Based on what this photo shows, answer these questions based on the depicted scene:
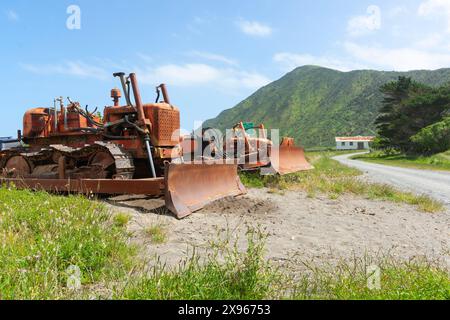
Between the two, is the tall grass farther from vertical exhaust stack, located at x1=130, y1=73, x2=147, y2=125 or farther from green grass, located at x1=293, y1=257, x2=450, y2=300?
vertical exhaust stack, located at x1=130, y1=73, x2=147, y2=125

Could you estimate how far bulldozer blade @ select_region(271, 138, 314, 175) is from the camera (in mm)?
12516

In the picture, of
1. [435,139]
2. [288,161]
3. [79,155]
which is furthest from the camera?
[435,139]

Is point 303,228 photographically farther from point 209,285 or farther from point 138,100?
point 138,100

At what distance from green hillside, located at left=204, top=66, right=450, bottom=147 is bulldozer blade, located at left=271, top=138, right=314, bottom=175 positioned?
73995 millimetres

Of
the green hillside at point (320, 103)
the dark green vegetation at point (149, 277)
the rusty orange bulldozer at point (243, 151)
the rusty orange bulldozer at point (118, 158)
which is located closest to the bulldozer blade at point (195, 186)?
the rusty orange bulldozer at point (118, 158)

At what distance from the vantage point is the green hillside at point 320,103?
365 feet

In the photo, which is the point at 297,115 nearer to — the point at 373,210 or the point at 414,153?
the point at 414,153

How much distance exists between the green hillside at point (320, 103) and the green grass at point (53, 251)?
275 ft

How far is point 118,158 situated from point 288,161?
7.44m

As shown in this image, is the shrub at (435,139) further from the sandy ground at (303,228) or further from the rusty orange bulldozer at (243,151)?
the sandy ground at (303,228)

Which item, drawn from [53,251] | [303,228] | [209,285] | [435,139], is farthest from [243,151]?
[435,139]

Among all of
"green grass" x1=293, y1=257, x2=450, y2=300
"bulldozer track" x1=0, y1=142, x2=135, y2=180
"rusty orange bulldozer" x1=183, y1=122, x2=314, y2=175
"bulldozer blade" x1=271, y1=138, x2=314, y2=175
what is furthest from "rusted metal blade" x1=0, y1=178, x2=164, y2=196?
"bulldozer blade" x1=271, y1=138, x2=314, y2=175

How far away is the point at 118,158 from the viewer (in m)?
7.56

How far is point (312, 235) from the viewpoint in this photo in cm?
544
